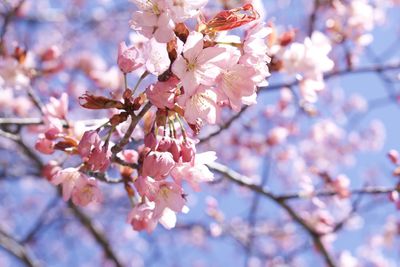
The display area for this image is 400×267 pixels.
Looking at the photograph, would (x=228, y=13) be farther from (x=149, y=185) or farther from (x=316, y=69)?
(x=316, y=69)

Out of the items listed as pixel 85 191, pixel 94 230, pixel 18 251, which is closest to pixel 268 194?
pixel 85 191

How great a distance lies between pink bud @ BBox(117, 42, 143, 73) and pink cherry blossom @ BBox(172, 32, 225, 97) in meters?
0.19

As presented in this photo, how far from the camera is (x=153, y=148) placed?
1400 mm

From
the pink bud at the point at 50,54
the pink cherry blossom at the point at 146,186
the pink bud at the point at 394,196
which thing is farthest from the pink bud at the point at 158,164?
the pink bud at the point at 50,54

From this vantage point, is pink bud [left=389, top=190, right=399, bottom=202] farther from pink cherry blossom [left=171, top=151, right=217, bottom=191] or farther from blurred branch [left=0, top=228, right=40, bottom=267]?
blurred branch [left=0, top=228, right=40, bottom=267]

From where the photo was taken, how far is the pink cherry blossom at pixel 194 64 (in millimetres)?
1306

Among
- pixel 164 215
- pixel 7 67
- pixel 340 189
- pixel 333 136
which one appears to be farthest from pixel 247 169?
pixel 164 215

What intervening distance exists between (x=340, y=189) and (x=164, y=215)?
1.34 meters

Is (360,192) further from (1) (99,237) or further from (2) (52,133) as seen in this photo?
(1) (99,237)

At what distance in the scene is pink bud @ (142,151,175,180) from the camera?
1.36m

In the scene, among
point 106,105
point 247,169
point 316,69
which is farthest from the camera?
point 247,169

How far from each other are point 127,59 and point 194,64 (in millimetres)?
249

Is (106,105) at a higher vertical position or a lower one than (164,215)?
higher

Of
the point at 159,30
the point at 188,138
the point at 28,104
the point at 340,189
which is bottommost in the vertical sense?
the point at 28,104
